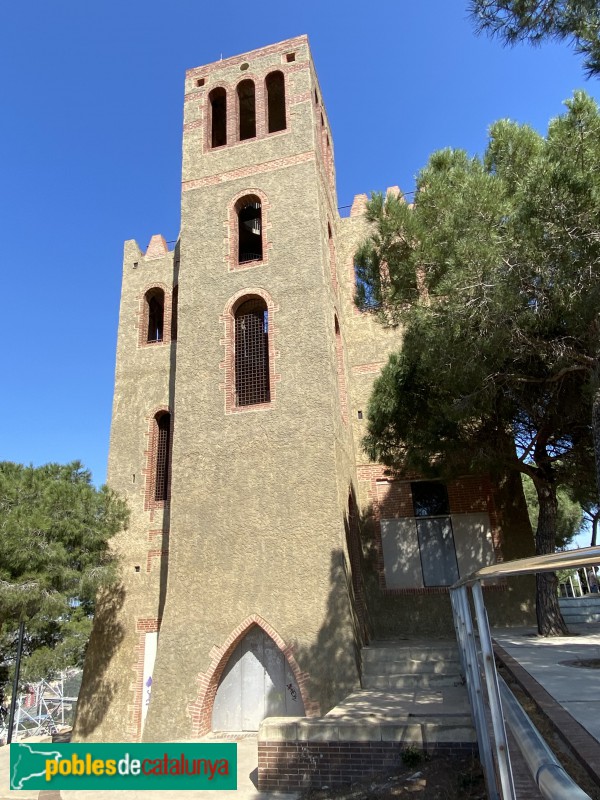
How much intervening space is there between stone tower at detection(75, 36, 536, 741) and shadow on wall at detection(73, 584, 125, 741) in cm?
4

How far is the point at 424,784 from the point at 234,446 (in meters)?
6.24

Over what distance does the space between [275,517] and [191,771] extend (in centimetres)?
393

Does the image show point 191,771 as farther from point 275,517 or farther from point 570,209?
point 570,209

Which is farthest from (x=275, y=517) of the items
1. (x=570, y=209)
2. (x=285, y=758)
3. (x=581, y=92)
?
(x=581, y=92)

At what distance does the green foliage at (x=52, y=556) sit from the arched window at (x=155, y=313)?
4.73m

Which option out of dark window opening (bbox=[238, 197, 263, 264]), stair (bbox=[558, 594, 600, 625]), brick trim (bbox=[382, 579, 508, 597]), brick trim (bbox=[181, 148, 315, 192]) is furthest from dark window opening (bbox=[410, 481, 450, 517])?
brick trim (bbox=[181, 148, 315, 192])

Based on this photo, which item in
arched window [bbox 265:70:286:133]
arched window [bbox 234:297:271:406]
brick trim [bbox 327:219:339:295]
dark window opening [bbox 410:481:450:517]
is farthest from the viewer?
arched window [bbox 265:70:286:133]

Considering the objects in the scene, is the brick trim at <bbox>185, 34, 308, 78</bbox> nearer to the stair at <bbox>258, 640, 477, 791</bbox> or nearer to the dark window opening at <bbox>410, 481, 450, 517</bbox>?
the dark window opening at <bbox>410, 481, 450, 517</bbox>

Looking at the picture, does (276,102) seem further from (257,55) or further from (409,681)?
(409,681)

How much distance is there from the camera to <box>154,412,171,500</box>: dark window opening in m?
12.5

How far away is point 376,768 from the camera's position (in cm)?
622

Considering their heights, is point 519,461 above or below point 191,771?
above

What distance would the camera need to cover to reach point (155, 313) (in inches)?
603

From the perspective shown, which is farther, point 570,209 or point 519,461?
point 519,461
